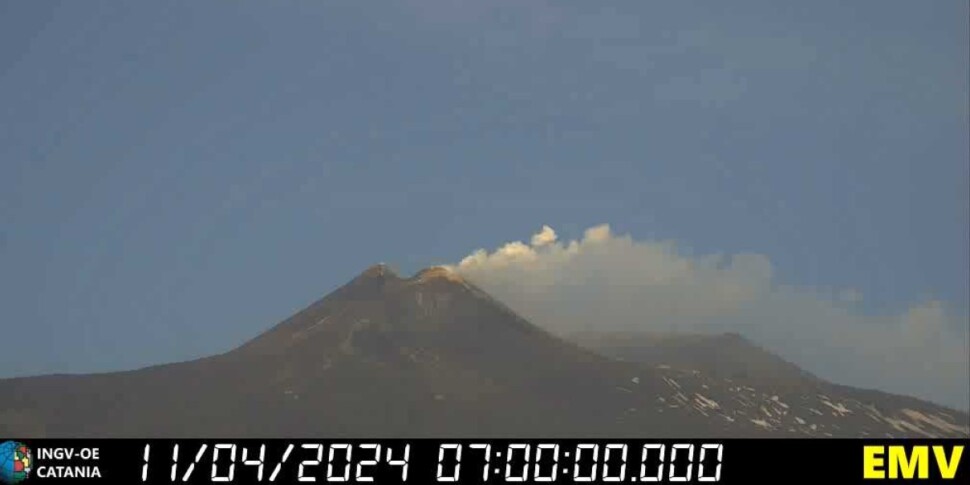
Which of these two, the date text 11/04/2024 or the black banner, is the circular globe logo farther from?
the date text 11/04/2024

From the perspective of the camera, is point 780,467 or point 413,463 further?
point 780,467

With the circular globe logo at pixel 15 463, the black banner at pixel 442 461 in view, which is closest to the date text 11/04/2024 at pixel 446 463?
A: the black banner at pixel 442 461

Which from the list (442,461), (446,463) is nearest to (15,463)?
(442,461)

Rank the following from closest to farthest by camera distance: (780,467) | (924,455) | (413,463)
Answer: (924,455)
(413,463)
(780,467)

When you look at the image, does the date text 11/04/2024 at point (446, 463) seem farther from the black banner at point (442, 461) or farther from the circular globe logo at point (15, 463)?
the circular globe logo at point (15, 463)

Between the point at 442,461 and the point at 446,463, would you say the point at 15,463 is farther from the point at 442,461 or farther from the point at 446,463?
the point at 446,463

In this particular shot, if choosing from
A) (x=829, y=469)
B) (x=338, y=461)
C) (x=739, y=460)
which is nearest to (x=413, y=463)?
(x=338, y=461)

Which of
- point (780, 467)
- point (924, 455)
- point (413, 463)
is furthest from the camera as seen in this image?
point (780, 467)

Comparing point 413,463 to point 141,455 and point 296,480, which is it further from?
point 141,455
